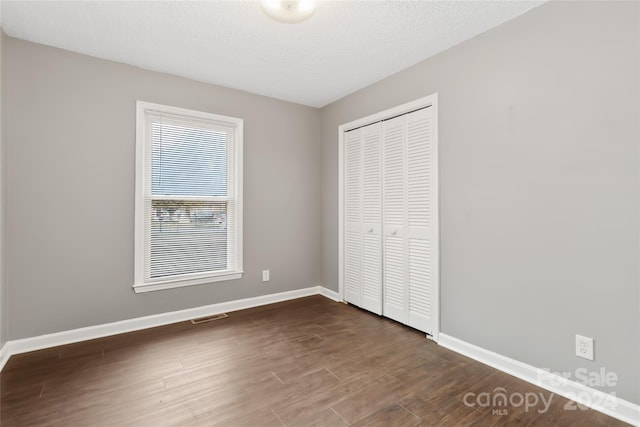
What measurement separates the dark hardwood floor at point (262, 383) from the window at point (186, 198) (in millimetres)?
649

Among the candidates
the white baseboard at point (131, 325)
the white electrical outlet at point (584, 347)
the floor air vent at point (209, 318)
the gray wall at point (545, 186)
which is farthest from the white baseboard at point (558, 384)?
the floor air vent at point (209, 318)

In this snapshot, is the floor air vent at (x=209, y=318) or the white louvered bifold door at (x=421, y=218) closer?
the white louvered bifold door at (x=421, y=218)

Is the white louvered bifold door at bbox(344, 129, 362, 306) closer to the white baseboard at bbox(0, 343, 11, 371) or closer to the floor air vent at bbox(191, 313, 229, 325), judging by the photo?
the floor air vent at bbox(191, 313, 229, 325)

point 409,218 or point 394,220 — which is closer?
point 409,218

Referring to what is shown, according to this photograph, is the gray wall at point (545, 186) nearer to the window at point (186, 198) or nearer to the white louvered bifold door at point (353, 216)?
the white louvered bifold door at point (353, 216)

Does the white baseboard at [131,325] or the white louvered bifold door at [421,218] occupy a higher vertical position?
the white louvered bifold door at [421,218]

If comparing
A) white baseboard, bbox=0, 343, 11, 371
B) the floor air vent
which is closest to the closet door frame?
the floor air vent

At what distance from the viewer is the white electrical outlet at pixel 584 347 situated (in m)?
1.82

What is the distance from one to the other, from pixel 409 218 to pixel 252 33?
83.9 inches

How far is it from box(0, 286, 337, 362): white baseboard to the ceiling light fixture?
9.43 ft

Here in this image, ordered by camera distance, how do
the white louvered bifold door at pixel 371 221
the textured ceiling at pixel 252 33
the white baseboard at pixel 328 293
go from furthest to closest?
1. the white baseboard at pixel 328 293
2. the white louvered bifold door at pixel 371 221
3. the textured ceiling at pixel 252 33

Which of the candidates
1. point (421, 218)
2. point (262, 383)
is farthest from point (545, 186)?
point (262, 383)

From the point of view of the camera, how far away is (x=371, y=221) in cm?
343

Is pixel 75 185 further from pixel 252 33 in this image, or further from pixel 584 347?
pixel 584 347
